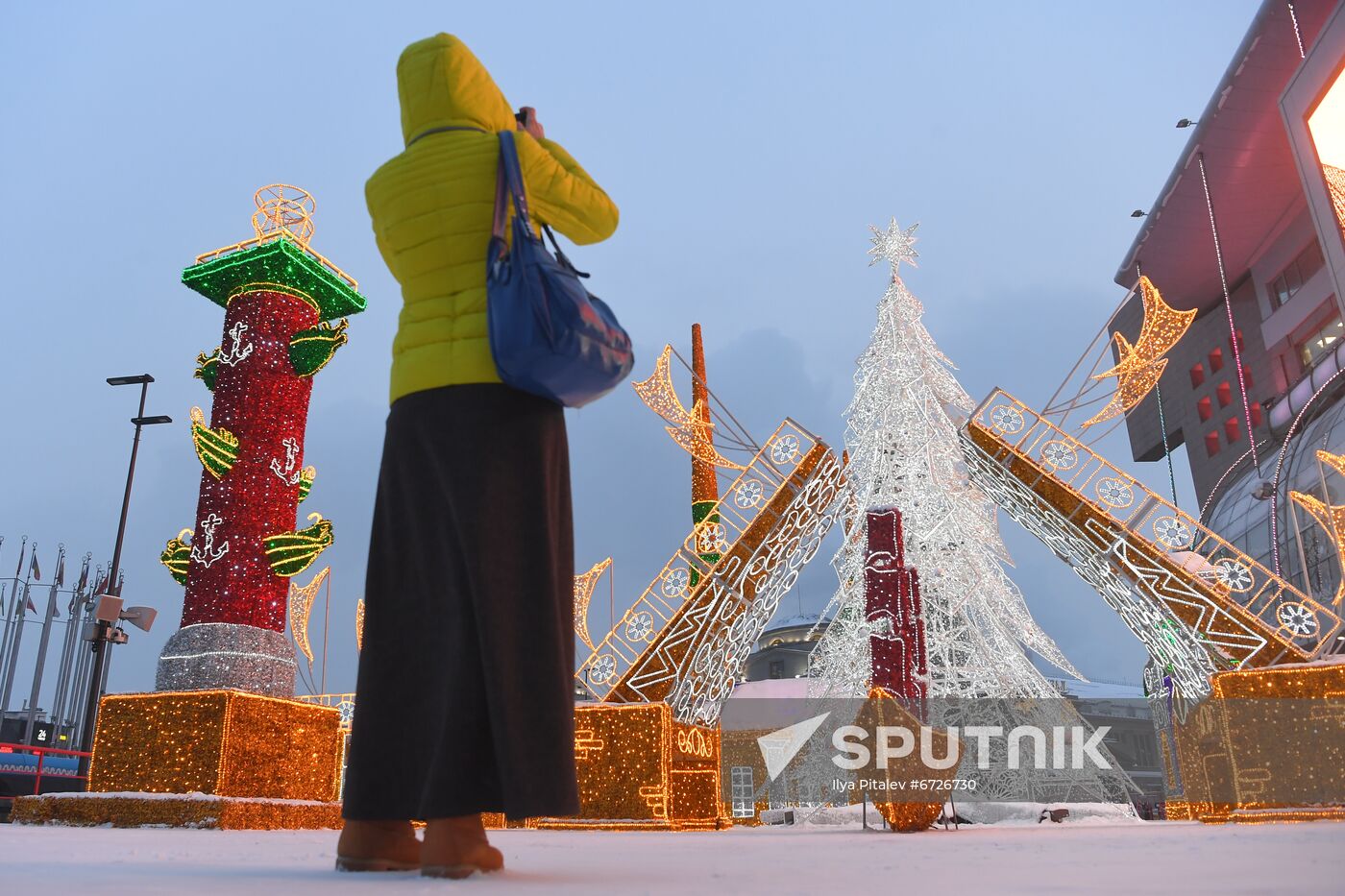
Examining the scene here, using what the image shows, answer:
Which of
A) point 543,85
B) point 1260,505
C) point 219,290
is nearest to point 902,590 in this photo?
point 219,290

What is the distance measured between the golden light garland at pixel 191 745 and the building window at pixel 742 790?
13825 mm

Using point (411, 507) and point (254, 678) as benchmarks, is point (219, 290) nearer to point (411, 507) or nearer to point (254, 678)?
point (254, 678)

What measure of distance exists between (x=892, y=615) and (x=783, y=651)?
114ft

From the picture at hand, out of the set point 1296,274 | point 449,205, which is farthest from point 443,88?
point 1296,274

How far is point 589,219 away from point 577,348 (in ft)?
2.17

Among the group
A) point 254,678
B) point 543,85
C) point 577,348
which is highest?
point 543,85

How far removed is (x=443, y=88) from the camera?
2.70 meters

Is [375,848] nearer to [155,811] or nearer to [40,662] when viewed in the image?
[155,811]

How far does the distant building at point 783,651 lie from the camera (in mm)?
40500

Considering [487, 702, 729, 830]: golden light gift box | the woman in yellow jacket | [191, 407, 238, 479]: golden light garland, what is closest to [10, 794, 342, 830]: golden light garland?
[487, 702, 729, 830]: golden light gift box

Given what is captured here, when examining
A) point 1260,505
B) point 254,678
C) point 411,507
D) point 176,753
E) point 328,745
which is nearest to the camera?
point 411,507

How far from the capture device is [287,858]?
291 centimetres

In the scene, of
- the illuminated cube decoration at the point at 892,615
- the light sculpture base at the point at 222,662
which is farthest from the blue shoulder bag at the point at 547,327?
the light sculpture base at the point at 222,662

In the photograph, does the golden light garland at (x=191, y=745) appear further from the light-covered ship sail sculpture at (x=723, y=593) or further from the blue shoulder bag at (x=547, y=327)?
the blue shoulder bag at (x=547, y=327)
